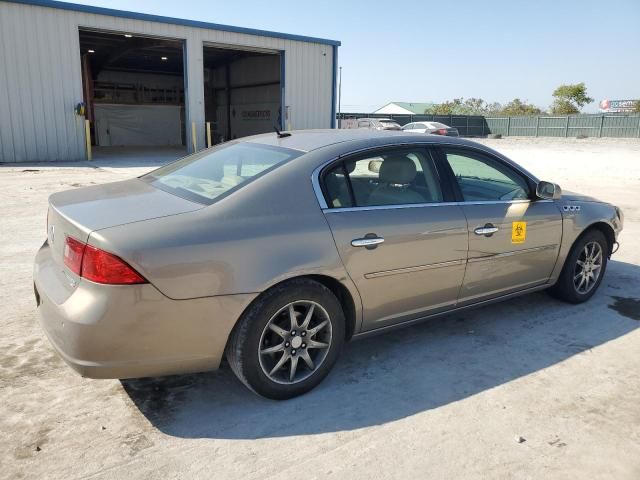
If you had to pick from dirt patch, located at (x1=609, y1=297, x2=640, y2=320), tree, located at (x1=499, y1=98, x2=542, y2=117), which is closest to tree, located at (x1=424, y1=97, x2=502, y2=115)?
tree, located at (x1=499, y1=98, x2=542, y2=117)

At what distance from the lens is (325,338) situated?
312 centimetres

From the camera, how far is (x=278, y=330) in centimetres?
293

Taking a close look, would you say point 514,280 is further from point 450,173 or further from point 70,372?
point 70,372

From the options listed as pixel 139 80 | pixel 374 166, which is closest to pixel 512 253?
pixel 374 166

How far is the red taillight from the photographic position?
2.58 m

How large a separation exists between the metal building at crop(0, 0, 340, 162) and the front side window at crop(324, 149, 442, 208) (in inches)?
652

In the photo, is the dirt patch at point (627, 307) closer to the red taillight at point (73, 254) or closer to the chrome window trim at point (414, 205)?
the chrome window trim at point (414, 205)

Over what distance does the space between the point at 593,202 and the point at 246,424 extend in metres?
3.62

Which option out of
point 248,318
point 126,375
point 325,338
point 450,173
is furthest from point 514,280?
point 126,375

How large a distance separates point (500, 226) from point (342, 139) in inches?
52.8

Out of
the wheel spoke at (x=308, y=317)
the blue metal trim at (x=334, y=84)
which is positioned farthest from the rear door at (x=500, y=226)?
the blue metal trim at (x=334, y=84)

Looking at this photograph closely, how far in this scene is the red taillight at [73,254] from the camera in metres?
2.58

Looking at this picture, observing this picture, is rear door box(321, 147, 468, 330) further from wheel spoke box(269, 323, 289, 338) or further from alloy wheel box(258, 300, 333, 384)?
wheel spoke box(269, 323, 289, 338)

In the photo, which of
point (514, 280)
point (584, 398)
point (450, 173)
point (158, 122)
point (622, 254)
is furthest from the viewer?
point (158, 122)
